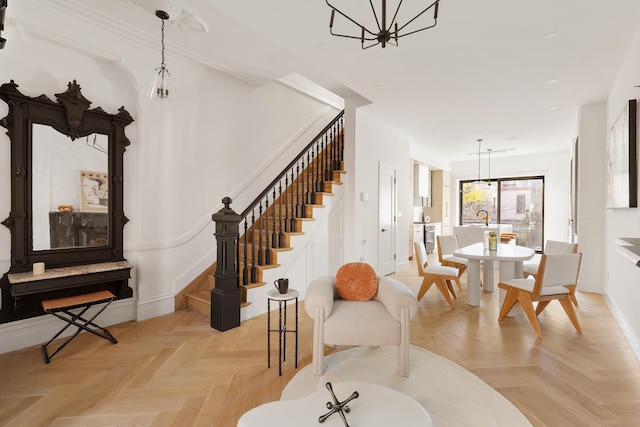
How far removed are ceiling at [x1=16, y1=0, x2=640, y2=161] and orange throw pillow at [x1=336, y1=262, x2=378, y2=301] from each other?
220 cm

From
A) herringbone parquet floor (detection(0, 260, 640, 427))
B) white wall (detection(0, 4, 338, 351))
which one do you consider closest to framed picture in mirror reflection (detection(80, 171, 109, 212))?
white wall (detection(0, 4, 338, 351))

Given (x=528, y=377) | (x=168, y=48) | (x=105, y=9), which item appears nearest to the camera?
(x=528, y=377)


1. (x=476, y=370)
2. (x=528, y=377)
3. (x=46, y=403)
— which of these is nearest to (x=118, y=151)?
(x=46, y=403)

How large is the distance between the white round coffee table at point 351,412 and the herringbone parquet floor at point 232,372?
2.28 ft

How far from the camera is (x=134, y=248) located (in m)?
3.64

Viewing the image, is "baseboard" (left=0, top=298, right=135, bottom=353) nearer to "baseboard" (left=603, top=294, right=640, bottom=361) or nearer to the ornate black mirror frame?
the ornate black mirror frame

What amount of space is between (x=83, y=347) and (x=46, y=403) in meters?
0.90

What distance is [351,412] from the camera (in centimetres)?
143

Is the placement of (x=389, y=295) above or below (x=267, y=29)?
below

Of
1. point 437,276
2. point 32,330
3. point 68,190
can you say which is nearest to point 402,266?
point 437,276

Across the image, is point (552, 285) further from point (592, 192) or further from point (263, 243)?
point (263, 243)

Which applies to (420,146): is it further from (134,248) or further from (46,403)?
(46,403)

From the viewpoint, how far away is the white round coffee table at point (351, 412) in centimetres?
136

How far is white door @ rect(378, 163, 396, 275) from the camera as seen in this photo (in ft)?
19.0
